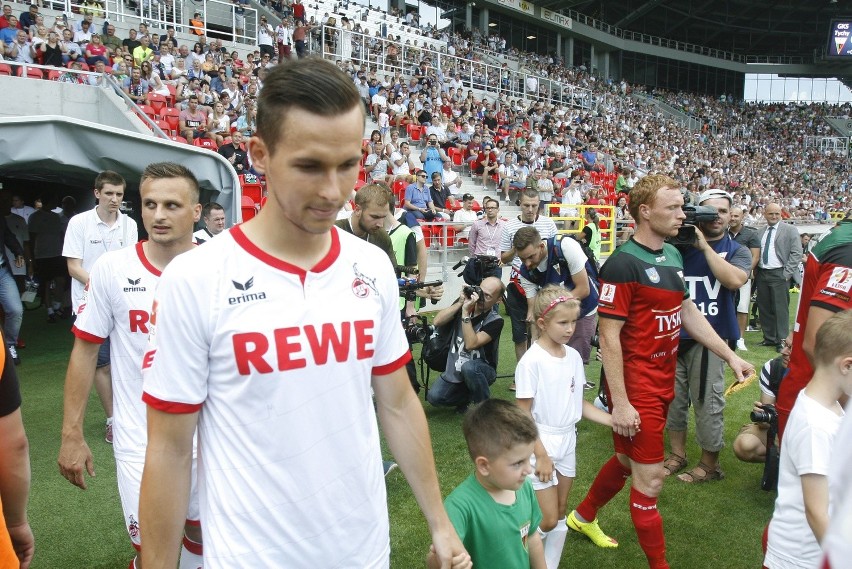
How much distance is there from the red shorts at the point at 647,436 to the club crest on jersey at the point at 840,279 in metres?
1.00

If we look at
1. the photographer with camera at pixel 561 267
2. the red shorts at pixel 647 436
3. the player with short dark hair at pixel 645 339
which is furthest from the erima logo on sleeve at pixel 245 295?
the photographer with camera at pixel 561 267

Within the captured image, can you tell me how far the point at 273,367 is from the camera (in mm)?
1548

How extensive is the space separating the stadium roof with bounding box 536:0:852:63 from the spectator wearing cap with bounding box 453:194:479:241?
1257 inches

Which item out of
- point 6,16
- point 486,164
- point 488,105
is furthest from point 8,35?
point 488,105

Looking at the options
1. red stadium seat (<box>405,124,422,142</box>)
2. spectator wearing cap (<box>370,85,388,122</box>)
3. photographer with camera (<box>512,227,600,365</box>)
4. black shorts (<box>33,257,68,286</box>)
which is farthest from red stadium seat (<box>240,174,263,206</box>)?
red stadium seat (<box>405,124,422,142</box>)

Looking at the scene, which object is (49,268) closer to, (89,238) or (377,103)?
(89,238)

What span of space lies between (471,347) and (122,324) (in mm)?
3572

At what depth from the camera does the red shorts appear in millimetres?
3408

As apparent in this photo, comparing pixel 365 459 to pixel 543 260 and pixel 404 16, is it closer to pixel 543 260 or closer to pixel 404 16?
pixel 543 260

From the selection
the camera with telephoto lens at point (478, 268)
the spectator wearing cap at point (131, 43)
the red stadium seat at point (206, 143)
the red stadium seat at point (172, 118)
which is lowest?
the camera with telephoto lens at point (478, 268)

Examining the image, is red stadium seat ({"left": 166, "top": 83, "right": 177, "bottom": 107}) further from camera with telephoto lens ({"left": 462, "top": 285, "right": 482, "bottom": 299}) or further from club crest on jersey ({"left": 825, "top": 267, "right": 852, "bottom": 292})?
club crest on jersey ({"left": 825, "top": 267, "right": 852, "bottom": 292})

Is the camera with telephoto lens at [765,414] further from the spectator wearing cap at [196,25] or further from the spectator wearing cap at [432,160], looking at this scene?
the spectator wearing cap at [196,25]

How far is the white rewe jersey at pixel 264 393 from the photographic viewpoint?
1536 millimetres

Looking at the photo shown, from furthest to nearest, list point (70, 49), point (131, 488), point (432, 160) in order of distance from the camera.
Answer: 1. point (432, 160)
2. point (70, 49)
3. point (131, 488)
